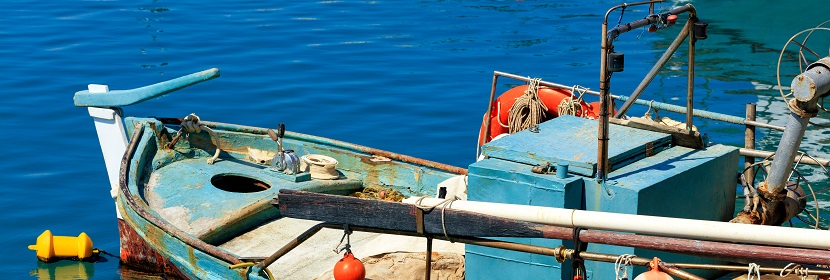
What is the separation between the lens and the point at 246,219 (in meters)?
10.1

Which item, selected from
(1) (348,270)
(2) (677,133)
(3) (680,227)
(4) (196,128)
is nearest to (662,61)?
(2) (677,133)

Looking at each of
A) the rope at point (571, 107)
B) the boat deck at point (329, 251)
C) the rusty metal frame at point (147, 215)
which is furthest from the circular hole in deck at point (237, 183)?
the rope at point (571, 107)

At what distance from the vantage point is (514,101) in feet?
36.3

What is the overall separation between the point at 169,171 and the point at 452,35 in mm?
15544

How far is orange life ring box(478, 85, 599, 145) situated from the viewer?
10705 millimetres

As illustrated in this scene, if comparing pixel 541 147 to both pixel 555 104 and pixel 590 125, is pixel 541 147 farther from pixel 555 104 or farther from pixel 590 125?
pixel 555 104

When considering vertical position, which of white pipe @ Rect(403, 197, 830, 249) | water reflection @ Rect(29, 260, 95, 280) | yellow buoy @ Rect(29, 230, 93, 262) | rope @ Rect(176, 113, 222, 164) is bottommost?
water reflection @ Rect(29, 260, 95, 280)

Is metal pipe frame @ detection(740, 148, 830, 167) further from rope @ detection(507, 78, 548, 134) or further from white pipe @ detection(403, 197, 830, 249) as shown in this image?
white pipe @ detection(403, 197, 830, 249)

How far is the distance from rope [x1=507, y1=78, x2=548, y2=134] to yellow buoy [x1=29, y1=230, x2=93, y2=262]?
5688 mm

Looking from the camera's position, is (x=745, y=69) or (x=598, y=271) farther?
(x=745, y=69)

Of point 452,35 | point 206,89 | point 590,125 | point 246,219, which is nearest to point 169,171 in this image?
point 246,219

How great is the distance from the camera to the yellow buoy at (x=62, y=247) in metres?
12.5

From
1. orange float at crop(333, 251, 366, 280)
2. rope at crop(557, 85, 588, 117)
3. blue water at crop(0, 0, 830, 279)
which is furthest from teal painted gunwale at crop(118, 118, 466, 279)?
orange float at crop(333, 251, 366, 280)

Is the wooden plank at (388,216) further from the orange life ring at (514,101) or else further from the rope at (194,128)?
the rope at (194,128)
